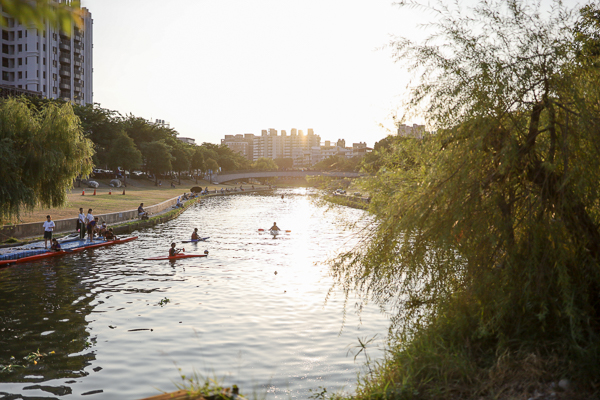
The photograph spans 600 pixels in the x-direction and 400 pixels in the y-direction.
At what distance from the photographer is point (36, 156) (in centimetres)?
2416

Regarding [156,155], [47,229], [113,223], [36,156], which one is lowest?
[113,223]

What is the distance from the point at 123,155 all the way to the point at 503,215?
255 feet

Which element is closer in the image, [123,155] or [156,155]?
[123,155]

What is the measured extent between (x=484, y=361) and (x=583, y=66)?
5.09 meters

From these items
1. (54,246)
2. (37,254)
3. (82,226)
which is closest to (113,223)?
(82,226)

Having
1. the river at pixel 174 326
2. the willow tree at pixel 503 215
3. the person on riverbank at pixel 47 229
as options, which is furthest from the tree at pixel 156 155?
the willow tree at pixel 503 215

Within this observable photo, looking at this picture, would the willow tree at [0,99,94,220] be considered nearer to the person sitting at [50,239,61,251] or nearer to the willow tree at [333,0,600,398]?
the person sitting at [50,239,61,251]

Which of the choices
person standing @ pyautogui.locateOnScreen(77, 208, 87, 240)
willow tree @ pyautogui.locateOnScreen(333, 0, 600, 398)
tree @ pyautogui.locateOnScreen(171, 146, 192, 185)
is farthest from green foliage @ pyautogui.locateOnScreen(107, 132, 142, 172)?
willow tree @ pyautogui.locateOnScreen(333, 0, 600, 398)

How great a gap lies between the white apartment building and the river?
3292 inches

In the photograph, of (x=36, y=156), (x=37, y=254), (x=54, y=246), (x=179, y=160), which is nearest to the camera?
(x=37, y=254)

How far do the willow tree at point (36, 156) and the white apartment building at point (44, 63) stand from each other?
74082 mm

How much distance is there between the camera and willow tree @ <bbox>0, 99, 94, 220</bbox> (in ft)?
72.8

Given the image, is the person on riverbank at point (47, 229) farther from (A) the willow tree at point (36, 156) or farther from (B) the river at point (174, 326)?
(B) the river at point (174, 326)

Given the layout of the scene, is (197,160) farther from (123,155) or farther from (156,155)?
(123,155)
